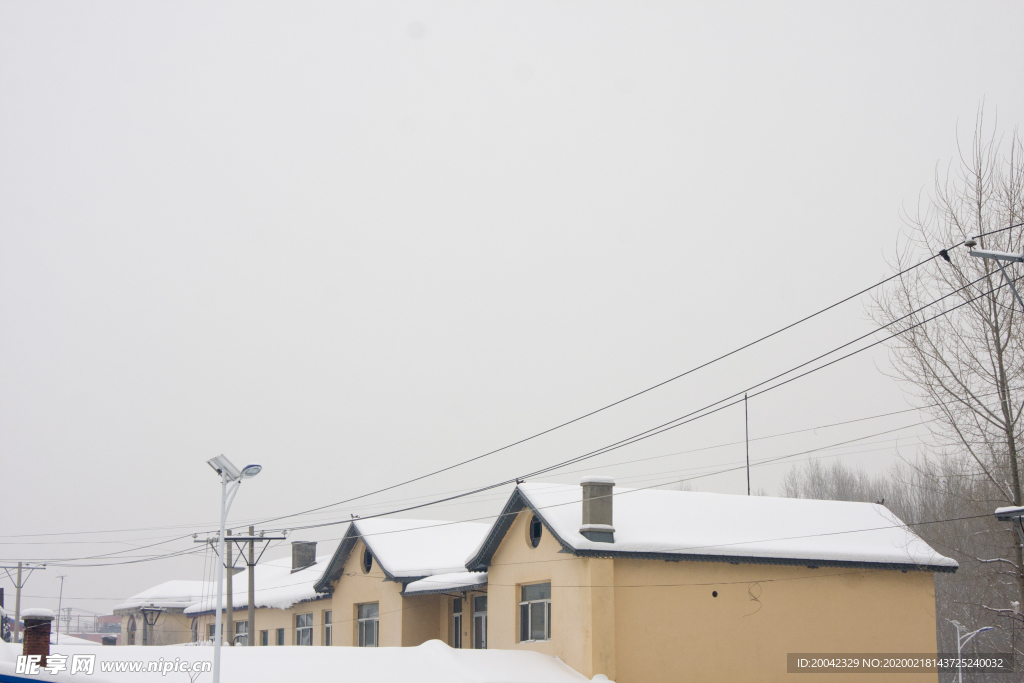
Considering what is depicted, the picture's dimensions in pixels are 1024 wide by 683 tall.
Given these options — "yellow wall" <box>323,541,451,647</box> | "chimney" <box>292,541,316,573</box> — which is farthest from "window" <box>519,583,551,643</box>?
"chimney" <box>292,541,316,573</box>

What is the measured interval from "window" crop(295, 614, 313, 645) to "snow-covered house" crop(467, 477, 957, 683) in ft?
45.9

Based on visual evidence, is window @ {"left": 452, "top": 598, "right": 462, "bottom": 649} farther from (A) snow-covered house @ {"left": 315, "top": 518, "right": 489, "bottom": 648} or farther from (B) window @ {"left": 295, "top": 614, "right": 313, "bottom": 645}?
(B) window @ {"left": 295, "top": 614, "right": 313, "bottom": 645}

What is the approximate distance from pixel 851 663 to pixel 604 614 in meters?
7.66

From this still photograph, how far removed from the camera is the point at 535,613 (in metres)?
25.0

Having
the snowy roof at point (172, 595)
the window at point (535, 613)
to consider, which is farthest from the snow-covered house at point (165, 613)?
the window at point (535, 613)

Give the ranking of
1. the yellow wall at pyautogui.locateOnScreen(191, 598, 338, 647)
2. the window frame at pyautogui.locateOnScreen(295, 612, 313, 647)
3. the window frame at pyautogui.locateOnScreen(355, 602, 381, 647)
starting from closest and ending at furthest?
the window frame at pyautogui.locateOnScreen(355, 602, 381, 647) → the yellow wall at pyautogui.locateOnScreen(191, 598, 338, 647) → the window frame at pyautogui.locateOnScreen(295, 612, 313, 647)

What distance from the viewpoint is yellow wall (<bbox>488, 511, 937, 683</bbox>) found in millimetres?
22859

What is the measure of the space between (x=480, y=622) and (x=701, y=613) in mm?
8024

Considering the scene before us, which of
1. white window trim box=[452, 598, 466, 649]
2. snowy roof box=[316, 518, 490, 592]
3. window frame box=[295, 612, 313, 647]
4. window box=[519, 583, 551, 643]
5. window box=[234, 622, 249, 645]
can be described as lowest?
window box=[234, 622, 249, 645]

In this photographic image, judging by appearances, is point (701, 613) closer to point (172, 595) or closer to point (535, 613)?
point (535, 613)

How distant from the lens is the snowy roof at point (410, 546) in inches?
1236

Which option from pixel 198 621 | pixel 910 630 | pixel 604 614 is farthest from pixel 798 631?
pixel 198 621

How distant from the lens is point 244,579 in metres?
57.4

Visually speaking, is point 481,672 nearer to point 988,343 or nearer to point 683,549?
point 683,549
